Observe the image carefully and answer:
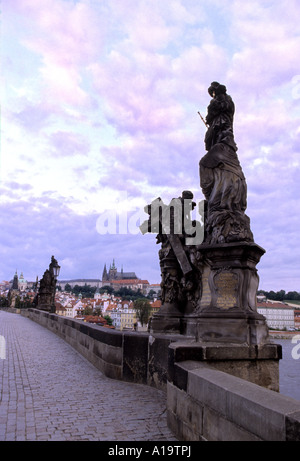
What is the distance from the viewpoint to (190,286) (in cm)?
611

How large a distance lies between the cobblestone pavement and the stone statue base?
42.6 inches

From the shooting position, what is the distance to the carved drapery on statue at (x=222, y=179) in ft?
15.3

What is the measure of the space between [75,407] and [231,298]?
216 centimetres

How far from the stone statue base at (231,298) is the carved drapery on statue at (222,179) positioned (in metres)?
0.18

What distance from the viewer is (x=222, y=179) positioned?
16.8 ft

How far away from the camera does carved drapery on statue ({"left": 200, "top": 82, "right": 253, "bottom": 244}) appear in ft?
15.3

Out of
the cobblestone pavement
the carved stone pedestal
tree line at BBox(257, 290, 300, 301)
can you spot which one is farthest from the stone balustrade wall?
tree line at BBox(257, 290, 300, 301)

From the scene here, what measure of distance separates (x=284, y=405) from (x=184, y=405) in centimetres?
128

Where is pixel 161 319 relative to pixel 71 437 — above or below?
above

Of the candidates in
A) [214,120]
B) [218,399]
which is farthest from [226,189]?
[218,399]

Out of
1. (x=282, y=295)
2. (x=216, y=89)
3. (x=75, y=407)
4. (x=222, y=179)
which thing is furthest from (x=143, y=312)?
(x=282, y=295)

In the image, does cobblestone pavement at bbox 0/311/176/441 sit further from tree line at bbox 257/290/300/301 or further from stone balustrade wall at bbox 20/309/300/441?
tree line at bbox 257/290/300/301
